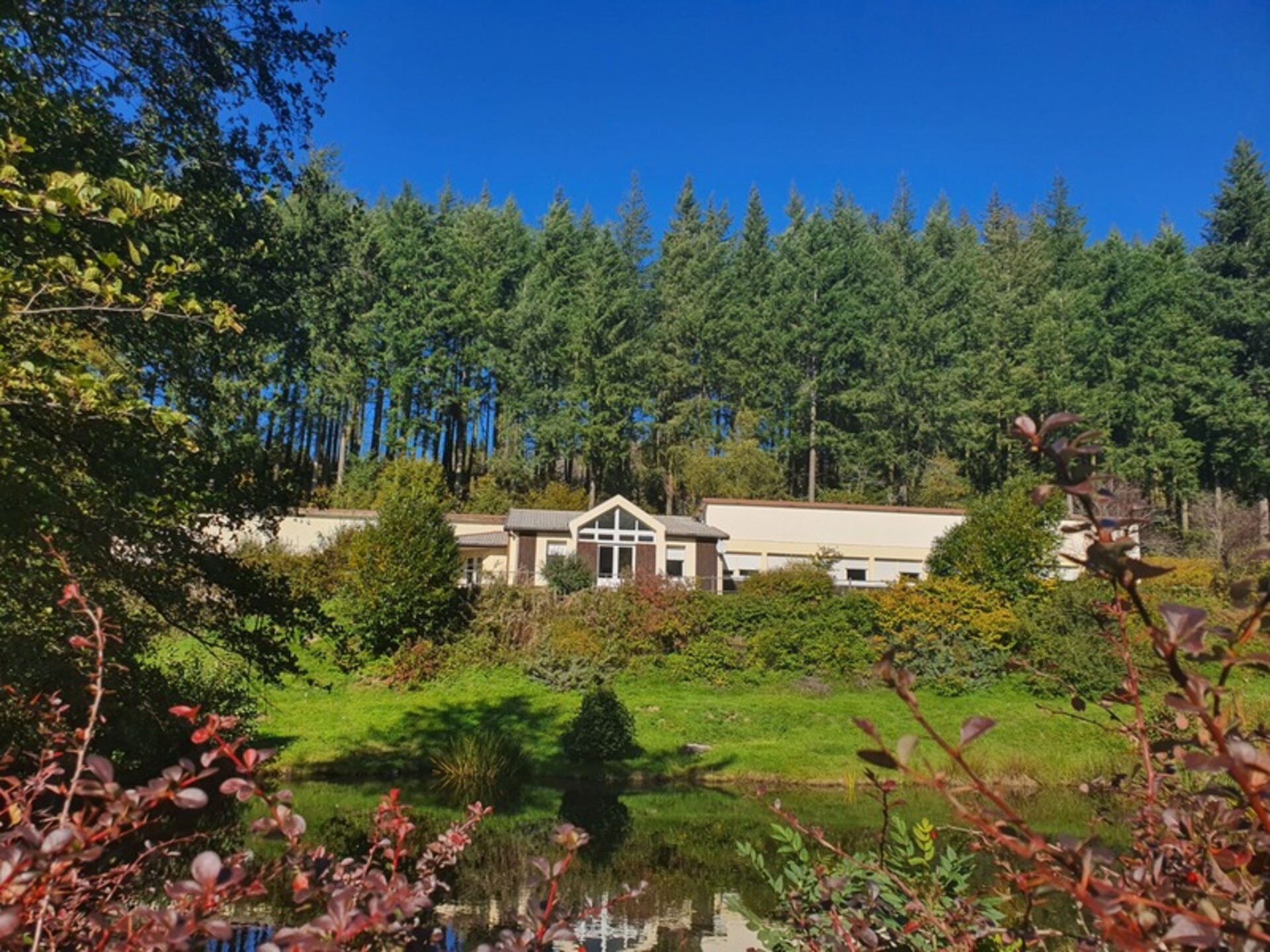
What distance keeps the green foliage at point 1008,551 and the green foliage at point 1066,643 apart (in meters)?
0.61

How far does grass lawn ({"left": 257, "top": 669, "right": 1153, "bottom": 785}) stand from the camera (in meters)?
13.7

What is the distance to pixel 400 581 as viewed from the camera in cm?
1941

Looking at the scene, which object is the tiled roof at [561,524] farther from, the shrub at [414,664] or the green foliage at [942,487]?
the green foliage at [942,487]

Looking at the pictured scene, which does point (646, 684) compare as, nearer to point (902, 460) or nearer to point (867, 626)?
point (867, 626)

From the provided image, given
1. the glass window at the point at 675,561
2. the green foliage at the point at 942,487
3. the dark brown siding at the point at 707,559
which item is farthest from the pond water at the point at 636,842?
the green foliage at the point at 942,487

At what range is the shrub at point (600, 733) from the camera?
14.4 meters

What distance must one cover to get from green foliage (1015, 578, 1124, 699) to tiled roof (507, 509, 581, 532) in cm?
1425

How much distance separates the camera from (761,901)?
7820mm

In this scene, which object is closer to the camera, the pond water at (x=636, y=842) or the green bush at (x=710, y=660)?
the pond water at (x=636, y=842)

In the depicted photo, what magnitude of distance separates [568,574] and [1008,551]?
12.0 meters

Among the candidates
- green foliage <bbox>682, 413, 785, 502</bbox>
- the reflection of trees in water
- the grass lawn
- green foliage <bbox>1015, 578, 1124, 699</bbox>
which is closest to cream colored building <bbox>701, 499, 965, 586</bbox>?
green foliage <bbox>682, 413, 785, 502</bbox>

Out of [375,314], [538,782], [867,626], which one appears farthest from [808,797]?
[375,314]

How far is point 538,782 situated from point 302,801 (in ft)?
12.3

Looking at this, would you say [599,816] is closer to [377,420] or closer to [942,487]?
[942,487]
